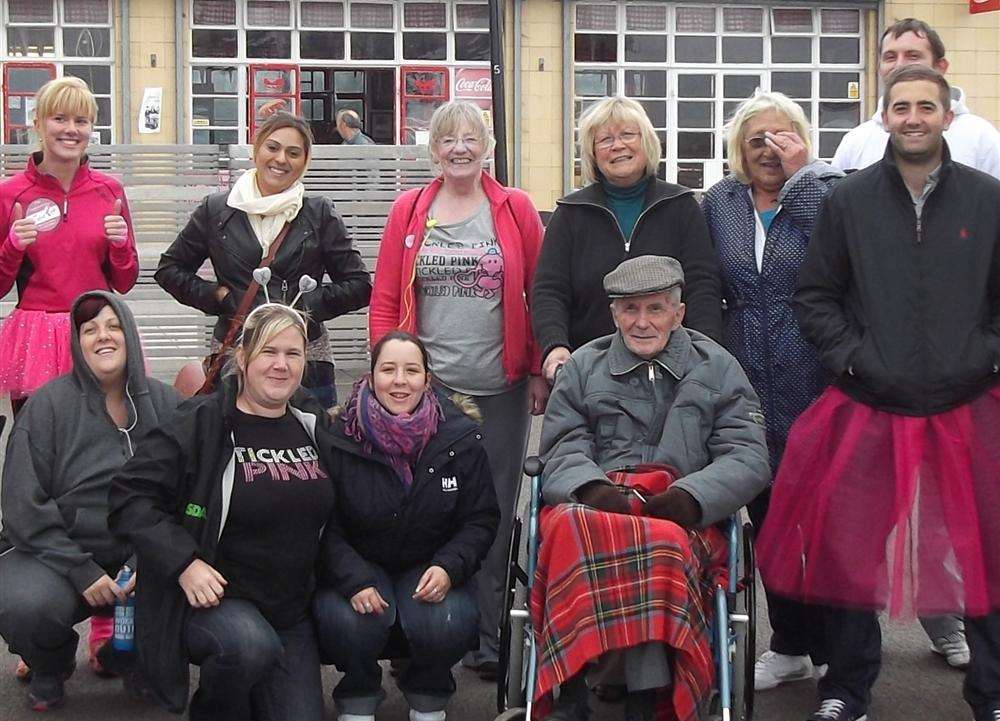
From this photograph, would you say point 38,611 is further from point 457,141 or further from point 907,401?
point 907,401

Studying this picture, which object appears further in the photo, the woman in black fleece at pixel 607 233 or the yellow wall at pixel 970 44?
the yellow wall at pixel 970 44

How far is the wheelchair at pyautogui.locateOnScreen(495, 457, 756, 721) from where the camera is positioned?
162 inches

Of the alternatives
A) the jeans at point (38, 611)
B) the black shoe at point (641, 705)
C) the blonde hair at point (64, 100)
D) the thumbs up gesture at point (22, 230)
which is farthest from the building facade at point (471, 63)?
the black shoe at point (641, 705)

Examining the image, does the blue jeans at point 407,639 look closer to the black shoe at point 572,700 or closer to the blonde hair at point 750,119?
the black shoe at point 572,700

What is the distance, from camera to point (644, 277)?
4547 mm

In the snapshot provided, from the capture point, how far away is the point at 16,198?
5633 mm

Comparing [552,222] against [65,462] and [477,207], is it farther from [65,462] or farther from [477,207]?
[65,462]

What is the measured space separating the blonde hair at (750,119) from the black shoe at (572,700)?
6.28 feet

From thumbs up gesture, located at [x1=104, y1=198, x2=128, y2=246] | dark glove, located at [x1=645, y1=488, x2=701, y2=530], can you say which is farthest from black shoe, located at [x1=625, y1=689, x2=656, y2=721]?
thumbs up gesture, located at [x1=104, y1=198, x2=128, y2=246]

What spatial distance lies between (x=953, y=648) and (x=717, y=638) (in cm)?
158

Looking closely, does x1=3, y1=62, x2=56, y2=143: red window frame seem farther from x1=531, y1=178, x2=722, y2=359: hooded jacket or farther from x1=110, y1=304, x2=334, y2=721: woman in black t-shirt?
x1=110, y1=304, x2=334, y2=721: woman in black t-shirt

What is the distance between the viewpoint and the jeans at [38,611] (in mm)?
4617

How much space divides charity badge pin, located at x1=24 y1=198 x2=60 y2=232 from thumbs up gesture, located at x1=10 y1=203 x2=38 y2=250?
19 millimetres

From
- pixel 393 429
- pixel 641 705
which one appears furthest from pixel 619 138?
pixel 641 705
